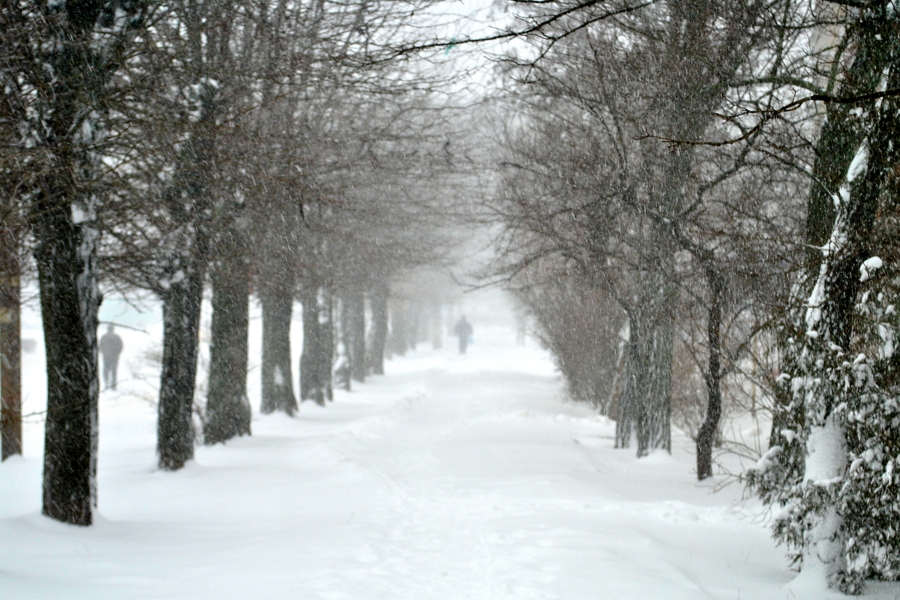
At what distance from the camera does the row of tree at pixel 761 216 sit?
5902 mm

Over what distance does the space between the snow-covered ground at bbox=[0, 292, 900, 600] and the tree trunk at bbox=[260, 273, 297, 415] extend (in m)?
2.54

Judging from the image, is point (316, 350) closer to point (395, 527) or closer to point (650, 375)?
point (650, 375)

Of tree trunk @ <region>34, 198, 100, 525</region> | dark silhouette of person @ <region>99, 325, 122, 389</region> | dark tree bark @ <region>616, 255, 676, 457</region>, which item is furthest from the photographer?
dark silhouette of person @ <region>99, 325, 122, 389</region>

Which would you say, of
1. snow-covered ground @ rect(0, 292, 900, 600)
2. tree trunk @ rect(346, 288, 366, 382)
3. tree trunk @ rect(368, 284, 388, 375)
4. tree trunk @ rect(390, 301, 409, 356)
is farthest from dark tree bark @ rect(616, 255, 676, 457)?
tree trunk @ rect(390, 301, 409, 356)

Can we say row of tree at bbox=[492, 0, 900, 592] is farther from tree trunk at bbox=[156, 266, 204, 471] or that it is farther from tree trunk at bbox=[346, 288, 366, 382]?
tree trunk at bbox=[346, 288, 366, 382]

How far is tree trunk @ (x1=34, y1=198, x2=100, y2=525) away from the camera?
6.79m

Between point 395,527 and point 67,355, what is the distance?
3383mm

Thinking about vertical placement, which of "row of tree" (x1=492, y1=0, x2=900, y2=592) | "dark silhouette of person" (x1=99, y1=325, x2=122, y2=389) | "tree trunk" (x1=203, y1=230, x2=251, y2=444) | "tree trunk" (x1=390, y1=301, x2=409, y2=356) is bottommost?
"tree trunk" (x1=390, y1=301, x2=409, y2=356)

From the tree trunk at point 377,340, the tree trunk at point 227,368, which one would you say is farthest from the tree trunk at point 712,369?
the tree trunk at point 377,340

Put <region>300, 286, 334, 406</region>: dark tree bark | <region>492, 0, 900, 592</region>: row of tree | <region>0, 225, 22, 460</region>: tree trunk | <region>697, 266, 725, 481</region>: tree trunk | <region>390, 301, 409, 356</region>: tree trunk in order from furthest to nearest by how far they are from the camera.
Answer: <region>390, 301, 409, 356</region>: tree trunk < <region>300, 286, 334, 406</region>: dark tree bark < <region>0, 225, 22, 460</region>: tree trunk < <region>697, 266, 725, 481</region>: tree trunk < <region>492, 0, 900, 592</region>: row of tree

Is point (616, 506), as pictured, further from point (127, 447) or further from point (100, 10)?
point (127, 447)

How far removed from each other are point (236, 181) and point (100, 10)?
6.28ft

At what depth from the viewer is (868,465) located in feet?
19.1

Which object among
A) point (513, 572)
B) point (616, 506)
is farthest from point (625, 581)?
point (616, 506)
